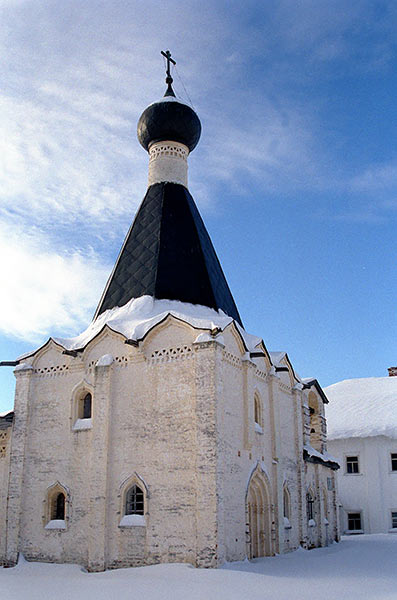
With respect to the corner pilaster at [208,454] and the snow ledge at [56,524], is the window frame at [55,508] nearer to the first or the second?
the snow ledge at [56,524]

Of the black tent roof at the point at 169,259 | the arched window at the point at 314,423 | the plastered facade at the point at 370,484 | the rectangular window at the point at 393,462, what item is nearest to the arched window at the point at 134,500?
the black tent roof at the point at 169,259

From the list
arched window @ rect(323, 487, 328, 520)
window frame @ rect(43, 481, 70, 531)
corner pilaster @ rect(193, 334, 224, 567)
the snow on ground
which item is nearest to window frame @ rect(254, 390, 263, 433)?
corner pilaster @ rect(193, 334, 224, 567)

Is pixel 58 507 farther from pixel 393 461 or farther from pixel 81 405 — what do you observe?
pixel 393 461

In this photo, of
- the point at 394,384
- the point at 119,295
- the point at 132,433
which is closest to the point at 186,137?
the point at 119,295

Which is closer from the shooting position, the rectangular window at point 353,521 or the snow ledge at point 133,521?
the snow ledge at point 133,521

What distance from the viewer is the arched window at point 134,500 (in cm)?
1062

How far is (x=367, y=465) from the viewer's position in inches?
818

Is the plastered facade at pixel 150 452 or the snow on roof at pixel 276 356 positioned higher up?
the snow on roof at pixel 276 356

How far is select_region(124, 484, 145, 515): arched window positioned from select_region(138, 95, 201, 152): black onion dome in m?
8.21

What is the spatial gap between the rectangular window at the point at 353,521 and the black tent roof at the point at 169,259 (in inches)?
411

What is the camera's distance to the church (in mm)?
10203

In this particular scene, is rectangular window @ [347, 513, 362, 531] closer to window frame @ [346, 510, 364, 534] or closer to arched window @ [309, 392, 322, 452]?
window frame @ [346, 510, 364, 534]

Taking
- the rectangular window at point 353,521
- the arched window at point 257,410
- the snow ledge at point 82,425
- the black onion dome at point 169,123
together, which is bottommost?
the rectangular window at point 353,521

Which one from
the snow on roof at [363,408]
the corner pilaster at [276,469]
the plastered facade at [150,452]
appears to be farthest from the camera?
the snow on roof at [363,408]
